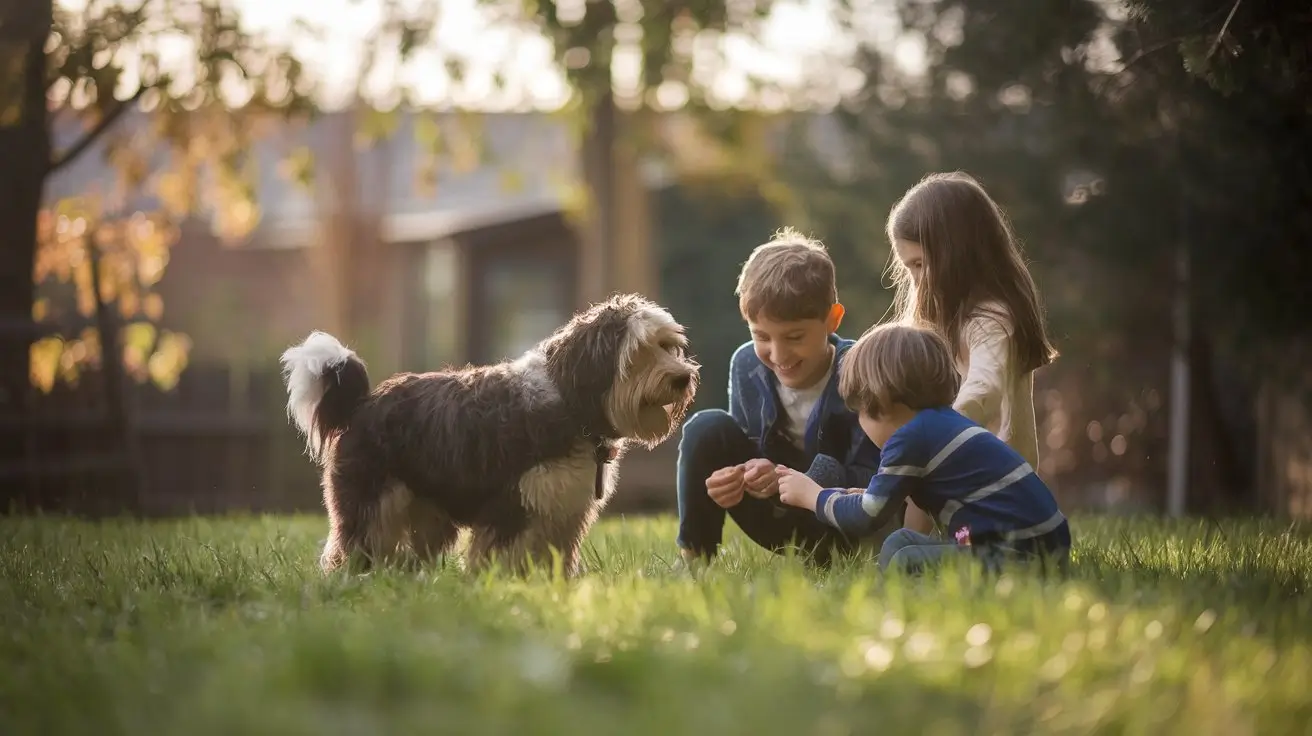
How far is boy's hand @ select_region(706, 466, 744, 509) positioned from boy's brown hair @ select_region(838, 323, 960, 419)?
66 centimetres

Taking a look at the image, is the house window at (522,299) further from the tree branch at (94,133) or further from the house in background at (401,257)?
the tree branch at (94,133)

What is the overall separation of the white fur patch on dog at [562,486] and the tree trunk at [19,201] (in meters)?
6.07

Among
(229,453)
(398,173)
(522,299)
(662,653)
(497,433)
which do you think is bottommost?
(229,453)

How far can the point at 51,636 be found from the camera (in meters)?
4.04

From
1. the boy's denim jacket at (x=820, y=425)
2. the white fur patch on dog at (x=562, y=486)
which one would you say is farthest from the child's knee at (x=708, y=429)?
the white fur patch on dog at (x=562, y=486)

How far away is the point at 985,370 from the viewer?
527 cm

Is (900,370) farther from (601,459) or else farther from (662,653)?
(662,653)

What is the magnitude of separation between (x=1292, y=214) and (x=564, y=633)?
27.5 ft

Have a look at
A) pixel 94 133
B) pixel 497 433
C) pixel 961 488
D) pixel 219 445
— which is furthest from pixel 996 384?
pixel 219 445

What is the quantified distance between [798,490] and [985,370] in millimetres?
912

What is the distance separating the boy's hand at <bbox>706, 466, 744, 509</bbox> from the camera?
531cm

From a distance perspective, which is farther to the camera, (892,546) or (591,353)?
(591,353)

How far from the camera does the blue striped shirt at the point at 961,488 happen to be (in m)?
4.70

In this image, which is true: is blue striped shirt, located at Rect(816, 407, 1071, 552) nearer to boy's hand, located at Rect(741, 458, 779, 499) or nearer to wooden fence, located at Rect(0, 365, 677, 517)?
boy's hand, located at Rect(741, 458, 779, 499)
